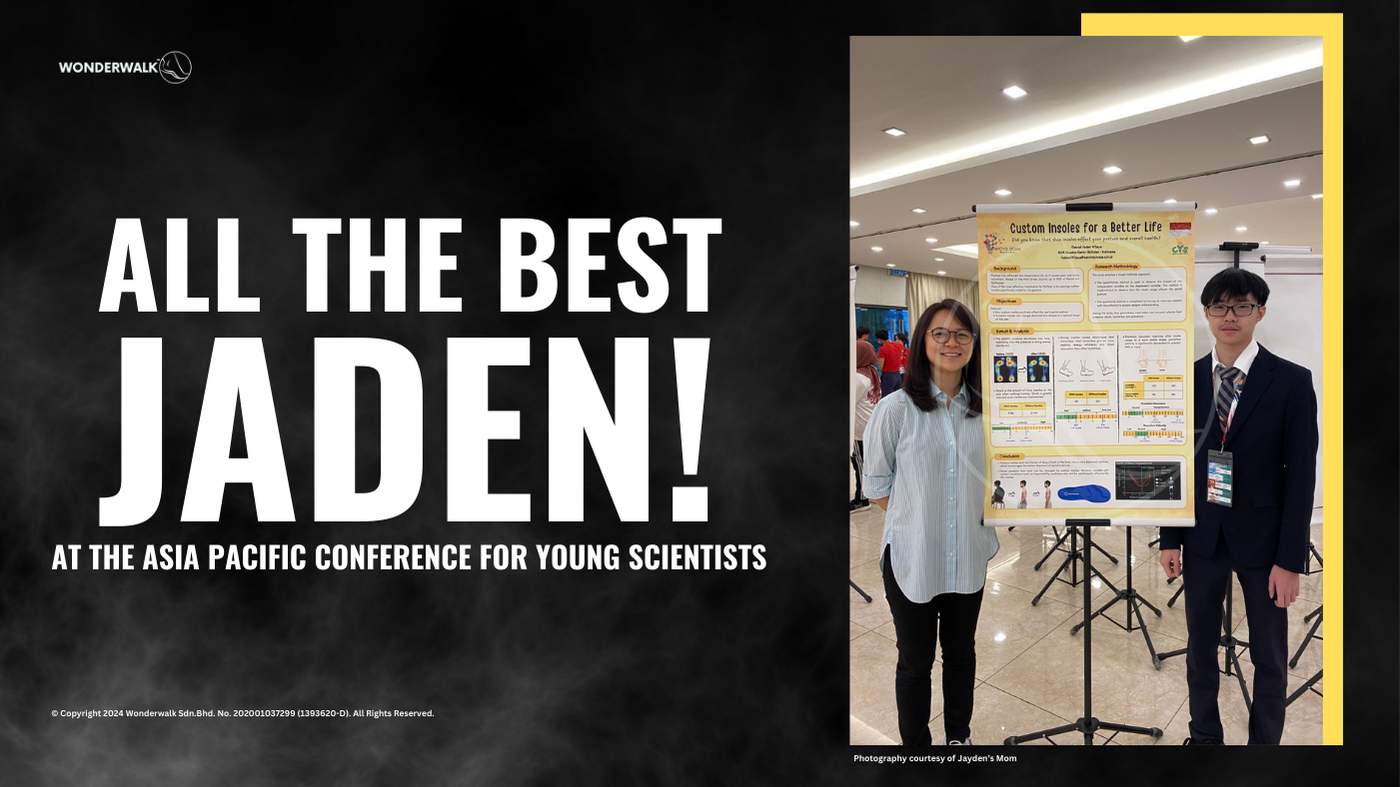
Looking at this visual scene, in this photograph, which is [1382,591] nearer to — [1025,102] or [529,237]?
[529,237]

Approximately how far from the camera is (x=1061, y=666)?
7.81 feet

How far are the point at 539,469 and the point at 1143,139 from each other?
14.2ft


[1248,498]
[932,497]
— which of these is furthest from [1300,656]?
[932,497]

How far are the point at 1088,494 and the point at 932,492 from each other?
0.42m

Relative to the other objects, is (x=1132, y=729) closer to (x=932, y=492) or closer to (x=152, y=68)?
(x=932, y=492)

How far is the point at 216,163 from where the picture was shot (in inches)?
63.1

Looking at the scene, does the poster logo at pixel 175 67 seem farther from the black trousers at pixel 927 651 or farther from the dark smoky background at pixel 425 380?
the black trousers at pixel 927 651

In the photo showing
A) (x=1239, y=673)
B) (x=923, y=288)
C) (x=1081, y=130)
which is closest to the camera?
(x=1239, y=673)

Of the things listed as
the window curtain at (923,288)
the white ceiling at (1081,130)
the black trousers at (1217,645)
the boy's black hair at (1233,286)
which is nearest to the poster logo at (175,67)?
the white ceiling at (1081,130)

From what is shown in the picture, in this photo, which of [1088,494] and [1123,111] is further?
[1123,111]

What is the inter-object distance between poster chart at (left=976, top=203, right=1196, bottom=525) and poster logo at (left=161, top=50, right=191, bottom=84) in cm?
208

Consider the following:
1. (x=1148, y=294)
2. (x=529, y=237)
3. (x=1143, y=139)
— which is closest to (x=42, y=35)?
(x=529, y=237)

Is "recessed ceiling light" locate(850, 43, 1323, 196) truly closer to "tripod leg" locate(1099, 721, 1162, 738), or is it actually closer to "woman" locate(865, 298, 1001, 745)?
"woman" locate(865, 298, 1001, 745)

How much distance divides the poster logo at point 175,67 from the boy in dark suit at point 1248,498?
279cm
